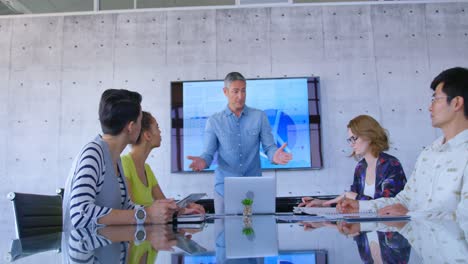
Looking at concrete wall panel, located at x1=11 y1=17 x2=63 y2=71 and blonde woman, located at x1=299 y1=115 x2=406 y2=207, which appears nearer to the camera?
blonde woman, located at x1=299 y1=115 x2=406 y2=207

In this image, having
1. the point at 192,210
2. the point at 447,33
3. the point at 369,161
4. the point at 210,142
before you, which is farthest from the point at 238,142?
the point at 447,33

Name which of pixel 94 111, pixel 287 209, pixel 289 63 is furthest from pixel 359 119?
pixel 94 111

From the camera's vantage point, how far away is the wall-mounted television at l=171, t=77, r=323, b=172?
4.51m

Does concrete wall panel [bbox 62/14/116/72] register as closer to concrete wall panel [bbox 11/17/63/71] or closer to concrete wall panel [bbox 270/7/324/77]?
concrete wall panel [bbox 11/17/63/71]

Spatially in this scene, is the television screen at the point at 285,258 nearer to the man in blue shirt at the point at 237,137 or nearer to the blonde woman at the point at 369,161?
the blonde woman at the point at 369,161

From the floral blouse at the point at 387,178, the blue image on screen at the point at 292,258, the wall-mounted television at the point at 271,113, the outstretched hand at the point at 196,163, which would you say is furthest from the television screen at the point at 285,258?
the wall-mounted television at the point at 271,113

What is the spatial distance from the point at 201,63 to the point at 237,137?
1953mm

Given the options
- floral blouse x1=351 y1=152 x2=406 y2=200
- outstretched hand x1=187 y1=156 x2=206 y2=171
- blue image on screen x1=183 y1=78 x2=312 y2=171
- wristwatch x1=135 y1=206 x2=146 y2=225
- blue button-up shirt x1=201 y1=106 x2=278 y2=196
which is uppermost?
blue image on screen x1=183 y1=78 x2=312 y2=171

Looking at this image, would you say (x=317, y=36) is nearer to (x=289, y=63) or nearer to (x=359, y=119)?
(x=289, y=63)

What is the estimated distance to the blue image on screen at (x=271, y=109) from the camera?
4.51 m

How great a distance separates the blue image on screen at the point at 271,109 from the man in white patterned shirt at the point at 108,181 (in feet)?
9.15

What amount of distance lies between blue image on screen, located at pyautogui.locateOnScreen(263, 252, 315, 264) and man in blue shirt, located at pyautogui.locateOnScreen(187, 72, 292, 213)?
2255 mm

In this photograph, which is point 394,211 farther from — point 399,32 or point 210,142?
point 399,32

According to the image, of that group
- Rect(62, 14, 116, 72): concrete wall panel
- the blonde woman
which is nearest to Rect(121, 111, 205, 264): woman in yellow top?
the blonde woman
